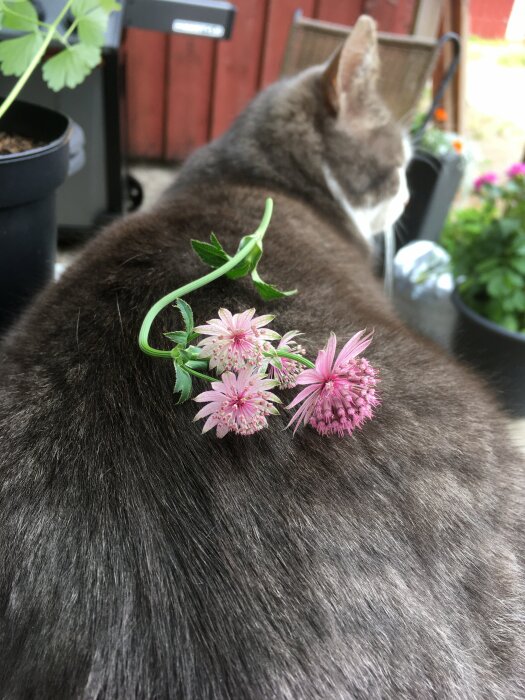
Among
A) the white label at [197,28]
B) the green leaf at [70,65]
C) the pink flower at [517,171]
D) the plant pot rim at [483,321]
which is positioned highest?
the green leaf at [70,65]

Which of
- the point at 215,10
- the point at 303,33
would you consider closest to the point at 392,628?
the point at 215,10

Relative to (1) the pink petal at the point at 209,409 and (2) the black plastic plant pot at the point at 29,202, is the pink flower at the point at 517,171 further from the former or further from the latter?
(1) the pink petal at the point at 209,409

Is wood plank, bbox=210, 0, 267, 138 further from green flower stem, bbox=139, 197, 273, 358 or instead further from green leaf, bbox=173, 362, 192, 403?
green leaf, bbox=173, 362, 192, 403

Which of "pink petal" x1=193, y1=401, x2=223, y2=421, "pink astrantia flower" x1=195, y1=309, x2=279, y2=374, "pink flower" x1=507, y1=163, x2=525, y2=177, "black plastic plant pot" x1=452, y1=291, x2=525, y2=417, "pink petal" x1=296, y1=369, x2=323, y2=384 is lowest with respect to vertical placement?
"black plastic plant pot" x1=452, y1=291, x2=525, y2=417

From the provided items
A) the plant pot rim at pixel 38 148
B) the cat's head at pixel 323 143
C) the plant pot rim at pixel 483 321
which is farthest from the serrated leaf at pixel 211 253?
the plant pot rim at pixel 483 321

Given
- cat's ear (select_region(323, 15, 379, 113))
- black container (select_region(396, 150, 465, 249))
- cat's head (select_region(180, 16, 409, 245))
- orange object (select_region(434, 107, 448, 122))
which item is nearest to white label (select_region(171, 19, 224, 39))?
cat's head (select_region(180, 16, 409, 245))

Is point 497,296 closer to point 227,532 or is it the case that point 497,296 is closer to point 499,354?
point 499,354

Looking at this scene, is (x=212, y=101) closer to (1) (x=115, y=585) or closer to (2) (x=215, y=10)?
(2) (x=215, y=10)
